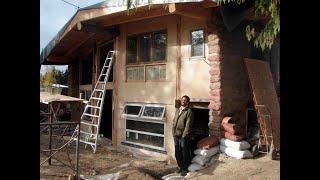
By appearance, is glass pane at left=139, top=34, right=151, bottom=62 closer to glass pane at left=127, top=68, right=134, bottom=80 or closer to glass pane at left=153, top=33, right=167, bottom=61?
glass pane at left=153, top=33, right=167, bottom=61

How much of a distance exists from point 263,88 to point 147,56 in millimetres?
3504

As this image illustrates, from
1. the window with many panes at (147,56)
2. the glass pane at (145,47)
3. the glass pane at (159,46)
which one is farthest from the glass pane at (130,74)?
the glass pane at (159,46)

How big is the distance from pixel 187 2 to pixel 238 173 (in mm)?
3731

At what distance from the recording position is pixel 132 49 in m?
10.8

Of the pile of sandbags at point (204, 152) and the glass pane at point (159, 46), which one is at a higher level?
the glass pane at point (159, 46)

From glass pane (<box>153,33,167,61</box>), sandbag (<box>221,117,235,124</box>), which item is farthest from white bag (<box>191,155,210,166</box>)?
glass pane (<box>153,33,167,61</box>)

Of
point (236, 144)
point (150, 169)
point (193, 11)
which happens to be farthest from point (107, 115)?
point (236, 144)

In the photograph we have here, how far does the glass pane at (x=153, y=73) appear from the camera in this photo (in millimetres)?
9875

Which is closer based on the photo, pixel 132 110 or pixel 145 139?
pixel 145 139

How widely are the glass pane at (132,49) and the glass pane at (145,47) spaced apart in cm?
29

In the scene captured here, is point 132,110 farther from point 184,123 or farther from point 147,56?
point 184,123

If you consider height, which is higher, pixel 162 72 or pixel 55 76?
pixel 55 76

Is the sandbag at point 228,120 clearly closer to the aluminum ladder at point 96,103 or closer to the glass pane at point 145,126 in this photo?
the glass pane at point 145,126
